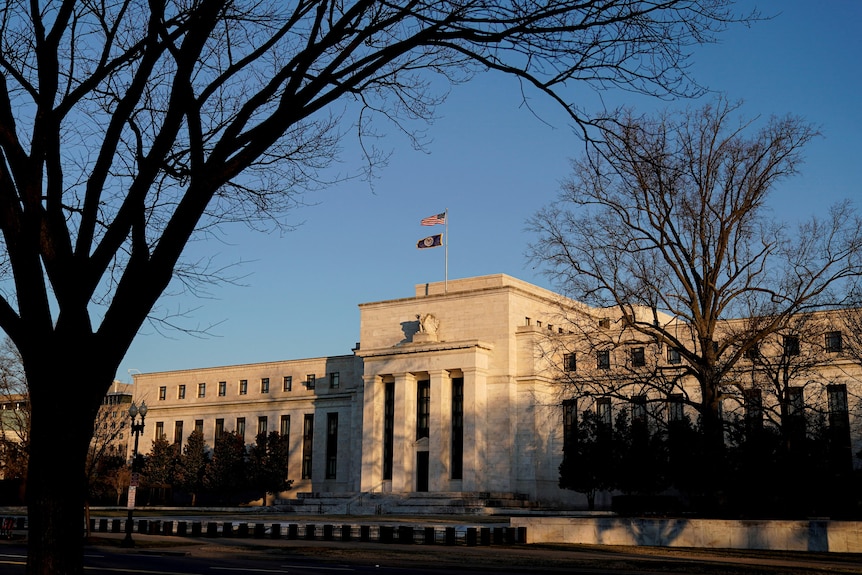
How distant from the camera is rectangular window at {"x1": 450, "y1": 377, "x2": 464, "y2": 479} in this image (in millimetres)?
72562

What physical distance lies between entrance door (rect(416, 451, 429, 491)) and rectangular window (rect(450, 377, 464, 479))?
2523 millimetres

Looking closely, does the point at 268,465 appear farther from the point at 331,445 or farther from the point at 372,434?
the point at 372,434

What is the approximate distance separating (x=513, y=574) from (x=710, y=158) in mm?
18530

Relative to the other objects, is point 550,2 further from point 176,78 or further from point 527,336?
point 527,336

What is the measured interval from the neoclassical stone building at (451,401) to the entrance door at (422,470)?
82 mm

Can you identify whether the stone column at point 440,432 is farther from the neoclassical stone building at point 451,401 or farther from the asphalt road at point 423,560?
the asphalt road at point 423,560

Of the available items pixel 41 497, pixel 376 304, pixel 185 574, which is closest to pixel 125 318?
pixel 41 497

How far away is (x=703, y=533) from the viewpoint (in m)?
29.5

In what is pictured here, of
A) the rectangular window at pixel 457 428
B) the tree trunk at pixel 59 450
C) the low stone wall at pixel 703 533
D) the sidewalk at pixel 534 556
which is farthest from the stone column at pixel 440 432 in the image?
the tree trunk at pixel 59 450

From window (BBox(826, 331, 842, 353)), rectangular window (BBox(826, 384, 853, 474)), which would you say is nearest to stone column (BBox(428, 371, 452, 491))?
rectangular window (BBox(826, 384, 853, 474))

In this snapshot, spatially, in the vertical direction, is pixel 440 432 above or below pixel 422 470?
above

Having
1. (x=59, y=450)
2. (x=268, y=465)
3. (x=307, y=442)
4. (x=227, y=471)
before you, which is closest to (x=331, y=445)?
(x=307, y=442)

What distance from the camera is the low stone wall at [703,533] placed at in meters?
27.0

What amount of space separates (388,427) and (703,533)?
4943cm
